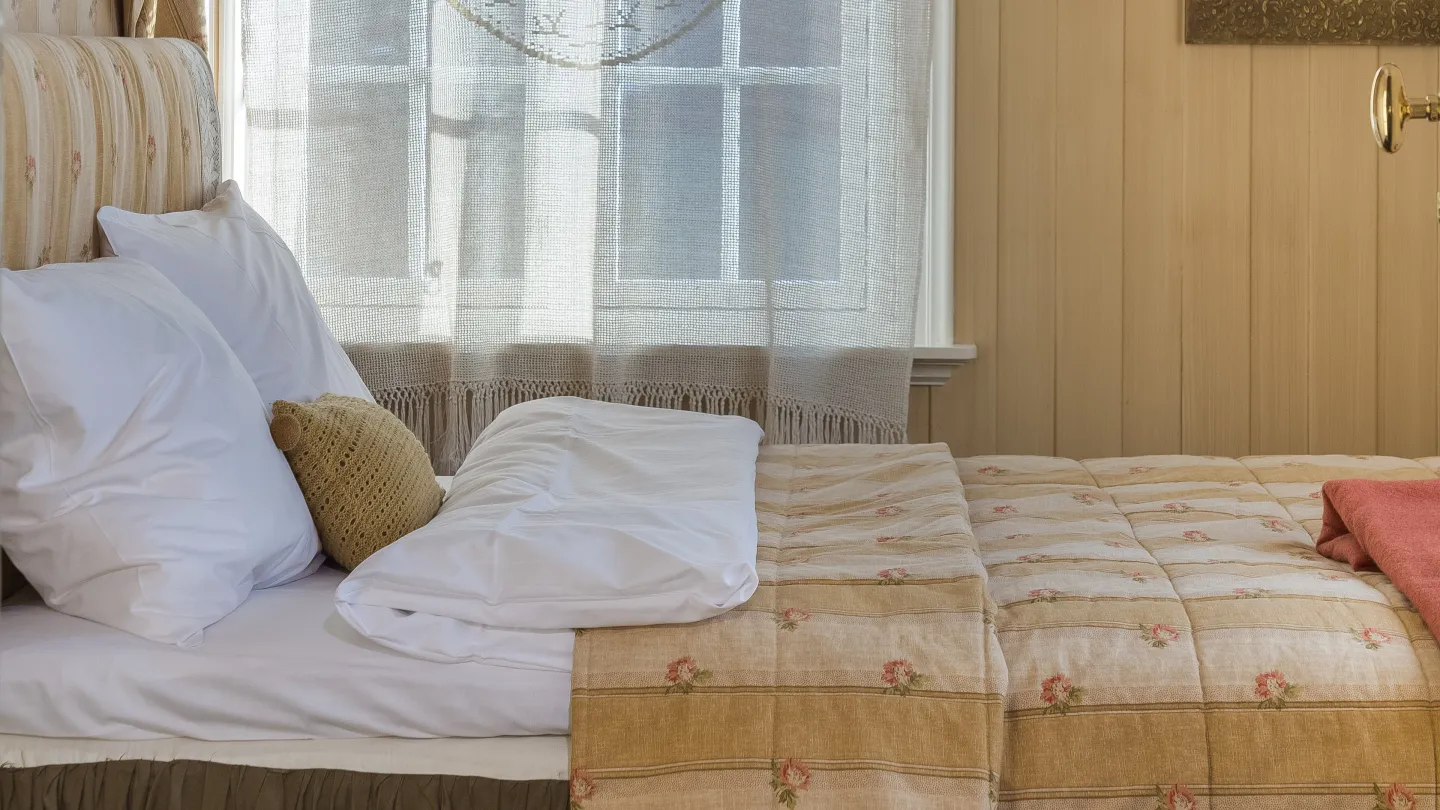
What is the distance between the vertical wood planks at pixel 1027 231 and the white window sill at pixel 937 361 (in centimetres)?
10

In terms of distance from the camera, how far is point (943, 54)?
2699mm

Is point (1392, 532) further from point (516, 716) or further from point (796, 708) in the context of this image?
point (516, 716)

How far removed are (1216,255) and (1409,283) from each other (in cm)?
41

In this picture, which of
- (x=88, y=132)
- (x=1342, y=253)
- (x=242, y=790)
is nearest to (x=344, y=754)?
(x=242, y=790)

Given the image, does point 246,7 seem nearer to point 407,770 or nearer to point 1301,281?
point 407,770

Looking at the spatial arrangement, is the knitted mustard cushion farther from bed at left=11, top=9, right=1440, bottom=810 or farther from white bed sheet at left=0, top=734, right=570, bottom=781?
white bed sheet at left=0, top=734, right=570, bottom=781

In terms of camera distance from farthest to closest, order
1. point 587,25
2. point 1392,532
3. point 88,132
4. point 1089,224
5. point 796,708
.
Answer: point 1089,224 → point 587,25 → point 88,132 → point 1392,532 → point 796,708

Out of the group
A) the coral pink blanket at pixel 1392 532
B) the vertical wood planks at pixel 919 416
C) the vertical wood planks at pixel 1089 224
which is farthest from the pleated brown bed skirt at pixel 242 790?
the vertical wood planks at pixel 1089 224

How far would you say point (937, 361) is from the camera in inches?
108

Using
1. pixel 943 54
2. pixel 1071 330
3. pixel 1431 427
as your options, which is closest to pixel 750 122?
pixel 943 54

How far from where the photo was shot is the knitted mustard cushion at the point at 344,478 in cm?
145

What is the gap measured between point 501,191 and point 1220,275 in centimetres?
153

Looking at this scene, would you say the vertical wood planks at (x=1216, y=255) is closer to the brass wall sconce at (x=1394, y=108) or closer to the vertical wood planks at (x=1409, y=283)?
the vertical wood planks at (x=1409, y=283)

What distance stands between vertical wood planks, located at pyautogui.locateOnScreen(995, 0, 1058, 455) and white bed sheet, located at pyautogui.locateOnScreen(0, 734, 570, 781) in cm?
179
